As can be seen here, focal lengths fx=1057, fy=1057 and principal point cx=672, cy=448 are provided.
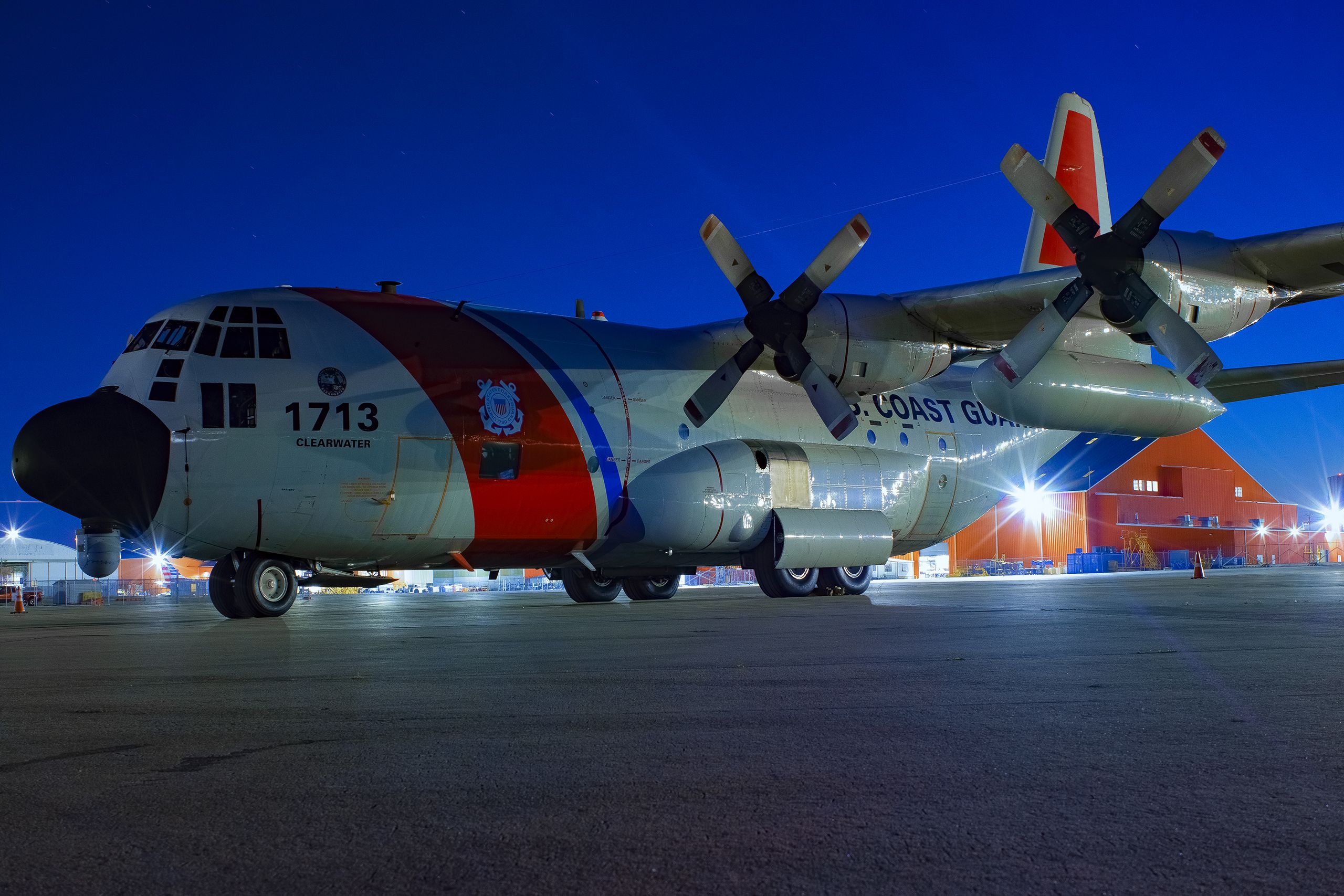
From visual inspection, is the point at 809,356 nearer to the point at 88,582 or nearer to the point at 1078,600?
the point at 1078,600

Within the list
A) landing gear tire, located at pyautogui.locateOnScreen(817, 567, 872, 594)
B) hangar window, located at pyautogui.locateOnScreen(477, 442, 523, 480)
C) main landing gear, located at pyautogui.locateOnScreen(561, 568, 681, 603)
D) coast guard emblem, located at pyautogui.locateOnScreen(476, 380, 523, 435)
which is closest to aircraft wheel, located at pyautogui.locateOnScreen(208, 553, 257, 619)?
hangar window, located at pyautogui.locateOnScreen(477, 442, 523, 480)

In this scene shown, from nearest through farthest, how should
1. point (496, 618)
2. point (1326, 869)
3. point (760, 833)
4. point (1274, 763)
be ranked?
point (1326, 869) < point (760, 833) < point (1274, 763) < point (496, 618)

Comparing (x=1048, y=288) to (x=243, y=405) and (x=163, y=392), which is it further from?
(x=163, y=392)

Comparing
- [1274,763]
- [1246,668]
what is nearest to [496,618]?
[1246,668]

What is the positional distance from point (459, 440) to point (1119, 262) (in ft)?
29.2

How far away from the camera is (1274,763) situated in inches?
136

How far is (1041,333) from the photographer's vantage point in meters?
13.9

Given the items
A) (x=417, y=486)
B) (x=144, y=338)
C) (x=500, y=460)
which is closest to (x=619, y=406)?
(x=500, y=460)

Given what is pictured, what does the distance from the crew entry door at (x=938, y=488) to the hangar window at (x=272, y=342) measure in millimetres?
11278

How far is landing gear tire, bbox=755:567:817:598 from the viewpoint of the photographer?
18094 mm

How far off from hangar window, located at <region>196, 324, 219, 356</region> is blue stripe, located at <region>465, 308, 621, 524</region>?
11.3 feet

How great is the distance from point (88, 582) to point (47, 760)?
4733 cm

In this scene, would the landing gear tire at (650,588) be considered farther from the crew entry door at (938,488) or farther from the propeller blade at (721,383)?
the propeller blade at (721,383)

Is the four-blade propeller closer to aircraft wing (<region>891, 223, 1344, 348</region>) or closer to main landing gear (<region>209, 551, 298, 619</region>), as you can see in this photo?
aircraft wing (<region>891, 223, 1344, 348</region>)
